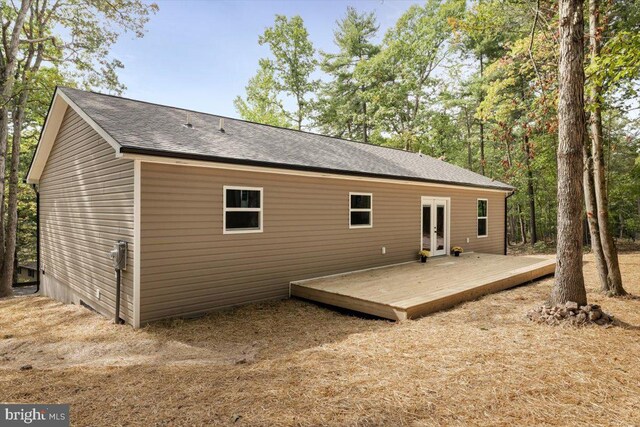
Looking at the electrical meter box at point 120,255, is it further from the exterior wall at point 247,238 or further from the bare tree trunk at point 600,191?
the bare tree trunk at point 600,191

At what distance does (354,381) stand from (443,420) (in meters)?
0.95

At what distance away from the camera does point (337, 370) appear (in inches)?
143

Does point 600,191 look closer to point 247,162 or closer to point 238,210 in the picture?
point 247,162

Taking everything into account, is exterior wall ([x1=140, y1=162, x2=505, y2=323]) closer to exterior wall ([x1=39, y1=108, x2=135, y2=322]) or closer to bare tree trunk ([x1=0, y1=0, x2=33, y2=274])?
exterior wall ([x1=39, y1=108, x2=135, y2=322])

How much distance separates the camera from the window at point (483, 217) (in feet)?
43.5

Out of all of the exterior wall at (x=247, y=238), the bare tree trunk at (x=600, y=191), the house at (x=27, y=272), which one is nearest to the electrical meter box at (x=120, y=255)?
the exterior wall at (x=247, y=238)

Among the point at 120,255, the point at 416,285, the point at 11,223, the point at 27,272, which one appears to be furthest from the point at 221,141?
the point at 27,272

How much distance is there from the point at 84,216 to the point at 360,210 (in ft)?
21.3

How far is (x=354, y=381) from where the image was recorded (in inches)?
131

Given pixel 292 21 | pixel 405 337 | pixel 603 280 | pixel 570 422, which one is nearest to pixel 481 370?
pixel 570 422

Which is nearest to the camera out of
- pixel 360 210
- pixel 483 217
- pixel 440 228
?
pixel 360 210

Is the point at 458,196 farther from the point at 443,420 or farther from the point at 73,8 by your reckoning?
the point at 73,8

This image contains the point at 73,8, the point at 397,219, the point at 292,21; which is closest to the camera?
the point at 397,219

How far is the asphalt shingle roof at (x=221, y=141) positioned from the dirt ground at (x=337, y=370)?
305 cm
